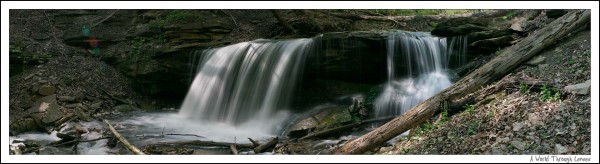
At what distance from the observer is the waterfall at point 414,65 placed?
559 centimetres

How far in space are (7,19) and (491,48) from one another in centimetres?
517

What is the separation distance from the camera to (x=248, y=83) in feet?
20.1

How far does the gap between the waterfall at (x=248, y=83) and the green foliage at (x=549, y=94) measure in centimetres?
274

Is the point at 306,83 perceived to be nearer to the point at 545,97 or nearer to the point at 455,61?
the point at 455,61

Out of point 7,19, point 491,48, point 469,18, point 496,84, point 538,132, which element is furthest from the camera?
point 491,48

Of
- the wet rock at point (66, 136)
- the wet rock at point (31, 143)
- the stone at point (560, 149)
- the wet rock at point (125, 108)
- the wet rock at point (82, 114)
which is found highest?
the wet rock at point (125, 108)

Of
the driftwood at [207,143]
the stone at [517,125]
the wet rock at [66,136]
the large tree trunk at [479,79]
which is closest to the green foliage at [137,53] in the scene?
the wet rock at [66,136]

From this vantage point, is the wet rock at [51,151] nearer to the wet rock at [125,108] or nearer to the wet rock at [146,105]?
the wet rock at [125,108]

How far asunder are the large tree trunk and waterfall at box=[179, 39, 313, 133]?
59.0 inches

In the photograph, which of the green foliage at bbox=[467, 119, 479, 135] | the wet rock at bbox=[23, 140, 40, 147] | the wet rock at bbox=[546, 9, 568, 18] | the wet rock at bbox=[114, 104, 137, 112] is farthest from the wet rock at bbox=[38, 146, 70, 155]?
the wet rock at bbox=[546, 9, 568, 18]

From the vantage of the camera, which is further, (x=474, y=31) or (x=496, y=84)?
(x=474, y=31)

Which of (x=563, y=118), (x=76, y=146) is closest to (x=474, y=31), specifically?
(x=563, y=118)

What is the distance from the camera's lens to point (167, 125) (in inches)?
223

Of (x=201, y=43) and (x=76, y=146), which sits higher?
(x=201, y=43)
